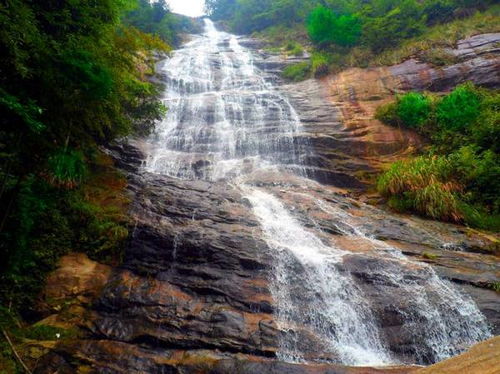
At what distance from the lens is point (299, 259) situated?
27.2ft

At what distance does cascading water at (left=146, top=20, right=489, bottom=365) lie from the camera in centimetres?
658

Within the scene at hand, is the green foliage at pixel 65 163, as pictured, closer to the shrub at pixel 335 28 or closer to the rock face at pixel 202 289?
the rock face at pixel 202 289

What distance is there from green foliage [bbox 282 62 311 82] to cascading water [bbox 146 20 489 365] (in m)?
3.97

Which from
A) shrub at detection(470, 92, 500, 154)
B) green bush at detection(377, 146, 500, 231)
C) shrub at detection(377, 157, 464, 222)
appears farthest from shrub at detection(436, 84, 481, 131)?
shrub at detection(377, 157, 464, 222)

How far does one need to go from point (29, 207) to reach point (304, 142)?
12232 mm

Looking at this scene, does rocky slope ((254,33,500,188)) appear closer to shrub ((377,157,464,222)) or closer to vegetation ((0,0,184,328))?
shrub ((377,157,464,222))

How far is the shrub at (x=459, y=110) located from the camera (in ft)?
48.5

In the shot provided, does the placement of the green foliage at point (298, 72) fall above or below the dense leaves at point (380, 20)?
below

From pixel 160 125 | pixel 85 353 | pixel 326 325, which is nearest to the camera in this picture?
pixel 85 353

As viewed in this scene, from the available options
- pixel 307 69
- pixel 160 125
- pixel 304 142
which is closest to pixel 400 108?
pixel 304 142

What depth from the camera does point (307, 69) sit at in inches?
943

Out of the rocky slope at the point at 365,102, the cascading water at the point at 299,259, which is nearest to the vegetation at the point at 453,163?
the rocky slope at the point at 365,102

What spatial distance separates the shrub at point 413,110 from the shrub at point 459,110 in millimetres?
548

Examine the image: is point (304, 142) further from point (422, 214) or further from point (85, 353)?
point (85, 353)
